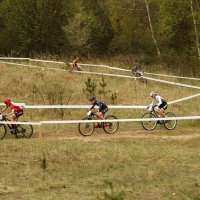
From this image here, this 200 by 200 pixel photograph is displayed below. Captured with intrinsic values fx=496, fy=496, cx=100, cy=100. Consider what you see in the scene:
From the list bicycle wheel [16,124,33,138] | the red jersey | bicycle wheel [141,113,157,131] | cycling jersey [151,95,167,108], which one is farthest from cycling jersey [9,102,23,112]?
cycling jersey [151,95,167,108]

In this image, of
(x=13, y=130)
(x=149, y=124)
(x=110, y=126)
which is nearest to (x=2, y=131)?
(x=13, y=130)

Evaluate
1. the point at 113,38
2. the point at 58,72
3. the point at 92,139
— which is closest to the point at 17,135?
the point at 92,139

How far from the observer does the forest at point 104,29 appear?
35.6 meters

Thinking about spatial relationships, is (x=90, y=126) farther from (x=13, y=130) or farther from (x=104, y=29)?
(x=104, y=29)

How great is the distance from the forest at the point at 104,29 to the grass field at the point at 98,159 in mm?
12642

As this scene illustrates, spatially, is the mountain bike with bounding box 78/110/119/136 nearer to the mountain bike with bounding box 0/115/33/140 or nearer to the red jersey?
the mountain bike with bounding box 0/115/33/140

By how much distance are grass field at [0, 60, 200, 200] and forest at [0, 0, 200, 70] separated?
498 inches

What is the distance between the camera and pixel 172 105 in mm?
23609

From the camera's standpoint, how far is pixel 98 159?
15.6 meters

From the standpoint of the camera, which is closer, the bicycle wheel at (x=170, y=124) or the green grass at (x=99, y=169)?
the green grass at (x=99, y=169)

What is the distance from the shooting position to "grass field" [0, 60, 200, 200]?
42.4 ft

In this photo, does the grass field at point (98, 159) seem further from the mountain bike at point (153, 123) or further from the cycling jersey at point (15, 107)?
the cycling jersey at point (15, 107)

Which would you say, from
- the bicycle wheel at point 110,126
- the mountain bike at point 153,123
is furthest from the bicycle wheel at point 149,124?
the bicycle wheel at point 110,126

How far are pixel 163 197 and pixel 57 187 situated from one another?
2.83m
